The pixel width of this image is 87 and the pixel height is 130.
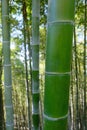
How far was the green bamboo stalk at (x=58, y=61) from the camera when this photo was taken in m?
1.07

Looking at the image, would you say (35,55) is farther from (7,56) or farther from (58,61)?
(58,61)

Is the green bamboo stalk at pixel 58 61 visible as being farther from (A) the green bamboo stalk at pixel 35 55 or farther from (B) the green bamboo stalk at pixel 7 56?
(B) the green bamboo stalk at pixel 7 56

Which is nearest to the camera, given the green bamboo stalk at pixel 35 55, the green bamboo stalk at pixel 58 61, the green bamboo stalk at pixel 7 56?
the green bamboo stalk at pixel 58 61

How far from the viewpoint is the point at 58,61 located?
110cm

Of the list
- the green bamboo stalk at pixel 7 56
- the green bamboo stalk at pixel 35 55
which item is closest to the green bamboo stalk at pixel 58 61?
the green bamboo stalk at pixel 35 55

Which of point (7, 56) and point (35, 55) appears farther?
point (7, 56)

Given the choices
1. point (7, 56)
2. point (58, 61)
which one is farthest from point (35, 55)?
point (58, 61)

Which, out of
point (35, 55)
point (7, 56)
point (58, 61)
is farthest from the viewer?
point (7, 56)

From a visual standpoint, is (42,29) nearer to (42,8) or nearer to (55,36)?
(42,8)

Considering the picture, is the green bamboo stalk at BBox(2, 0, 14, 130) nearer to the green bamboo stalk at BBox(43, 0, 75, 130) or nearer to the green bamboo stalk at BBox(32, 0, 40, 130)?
the green bamboo stalk at BBox(32, 0, 40, 130)

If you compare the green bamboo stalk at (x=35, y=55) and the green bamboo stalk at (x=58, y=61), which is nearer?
the green bamboo stalk at (x=58, y=61)

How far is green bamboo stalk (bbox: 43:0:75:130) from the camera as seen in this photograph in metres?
1.07

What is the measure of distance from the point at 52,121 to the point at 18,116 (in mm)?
6034

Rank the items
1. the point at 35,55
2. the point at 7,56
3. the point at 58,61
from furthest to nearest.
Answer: the point at 7,56 < the point at 35,55 < the point at 58,61
